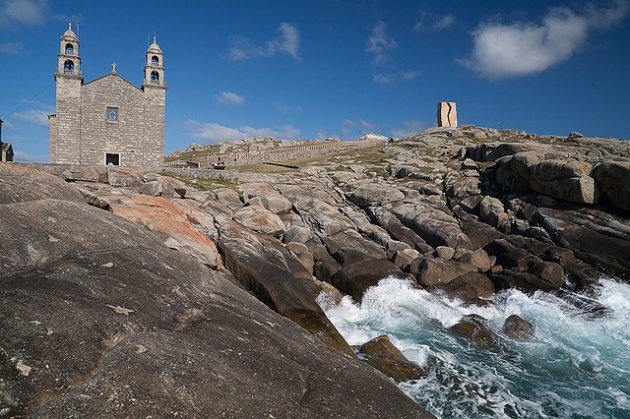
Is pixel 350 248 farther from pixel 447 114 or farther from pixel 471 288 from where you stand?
pixel 447 114

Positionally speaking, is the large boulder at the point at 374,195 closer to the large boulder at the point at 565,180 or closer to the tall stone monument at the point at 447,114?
the large boulder at the point at 565,180

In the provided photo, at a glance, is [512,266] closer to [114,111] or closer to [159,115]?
[159,115]

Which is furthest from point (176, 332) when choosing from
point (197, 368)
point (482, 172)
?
point (482, 172)

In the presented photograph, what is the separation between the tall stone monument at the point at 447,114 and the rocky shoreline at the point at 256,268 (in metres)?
44.3

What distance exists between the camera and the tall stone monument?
8450 cm

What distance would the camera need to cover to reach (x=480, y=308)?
831 inches

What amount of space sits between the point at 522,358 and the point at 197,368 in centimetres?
1452

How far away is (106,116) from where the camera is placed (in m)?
42.0

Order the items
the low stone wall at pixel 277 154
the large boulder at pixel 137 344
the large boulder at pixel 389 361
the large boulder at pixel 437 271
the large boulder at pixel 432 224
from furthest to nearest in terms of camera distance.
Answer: the low stone wall at pixel 277 154 < the large boulder at pixel 432 224 < the large boulder at pixel 437 271 < the large boulder at pixel 389 361 < the large boulder at pixel 137 344


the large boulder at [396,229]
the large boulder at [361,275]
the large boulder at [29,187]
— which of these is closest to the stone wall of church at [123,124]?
the large boulder at [396,229]

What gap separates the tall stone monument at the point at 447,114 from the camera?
3327 inches

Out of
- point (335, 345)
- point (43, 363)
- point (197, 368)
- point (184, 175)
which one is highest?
point (184, 175)

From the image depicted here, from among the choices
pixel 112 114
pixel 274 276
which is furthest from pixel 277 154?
pixel 274 276

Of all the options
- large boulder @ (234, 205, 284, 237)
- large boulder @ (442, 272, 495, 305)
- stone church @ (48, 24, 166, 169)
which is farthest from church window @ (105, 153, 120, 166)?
large boulder @ (442, 272, 495, 305)
